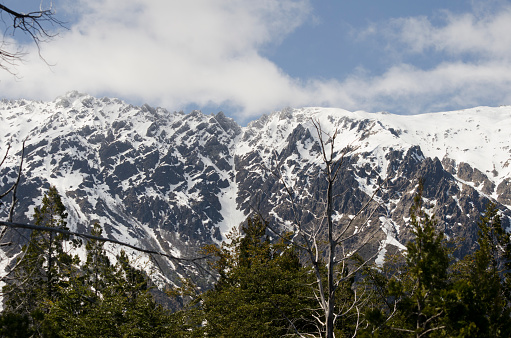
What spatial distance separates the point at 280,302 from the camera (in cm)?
1969

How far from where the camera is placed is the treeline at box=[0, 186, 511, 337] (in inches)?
331

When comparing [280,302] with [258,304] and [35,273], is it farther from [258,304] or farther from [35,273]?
[35,273]

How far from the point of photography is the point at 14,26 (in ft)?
15.9

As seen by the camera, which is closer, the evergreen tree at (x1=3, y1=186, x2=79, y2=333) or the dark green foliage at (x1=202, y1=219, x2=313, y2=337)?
the evergreen tree at (x1=3, y1=186, x2=79, y2=333)

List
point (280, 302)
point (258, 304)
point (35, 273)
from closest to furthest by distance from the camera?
1. point (35, 273)
2. point (258, 304)
3. point (280, 302)

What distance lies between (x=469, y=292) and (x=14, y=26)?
39.2 feet

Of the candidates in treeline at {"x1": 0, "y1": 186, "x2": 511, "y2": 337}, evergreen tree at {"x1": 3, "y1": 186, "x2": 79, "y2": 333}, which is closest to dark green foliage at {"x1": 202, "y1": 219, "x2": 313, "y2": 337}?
treeline at {"x1": 0, "y1": 186, "x2": 511, "y2": 337}

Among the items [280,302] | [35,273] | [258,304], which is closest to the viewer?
[35,273]

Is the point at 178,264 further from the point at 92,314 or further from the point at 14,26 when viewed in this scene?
the point at 92,314

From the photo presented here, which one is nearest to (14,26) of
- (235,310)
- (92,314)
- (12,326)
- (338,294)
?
(12,326)

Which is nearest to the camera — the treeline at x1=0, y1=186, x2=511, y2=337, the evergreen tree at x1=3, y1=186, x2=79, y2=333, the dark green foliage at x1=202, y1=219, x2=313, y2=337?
the evergreen tree at x1=3, y1=186, x2=79, y2=333

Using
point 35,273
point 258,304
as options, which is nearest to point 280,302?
point 258,304

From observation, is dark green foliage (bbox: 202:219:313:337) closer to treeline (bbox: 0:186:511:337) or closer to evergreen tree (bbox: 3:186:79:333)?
treeline (bbox: 0:186:511:337)

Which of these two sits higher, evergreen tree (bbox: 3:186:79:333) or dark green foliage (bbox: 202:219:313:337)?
evergreen tree (bbox: 3:186:79:333)
